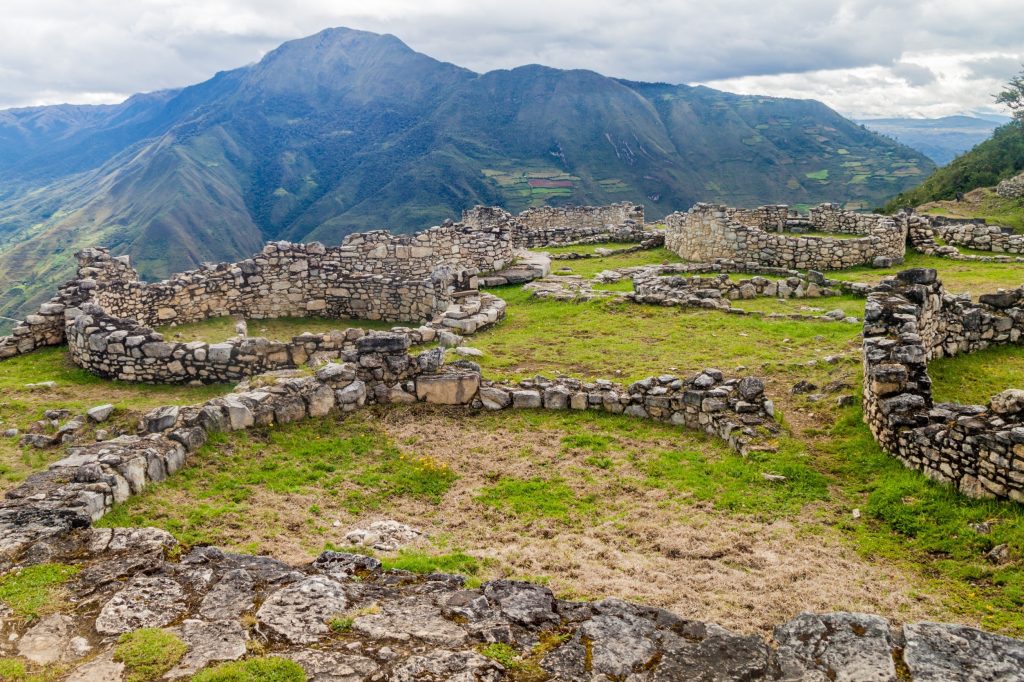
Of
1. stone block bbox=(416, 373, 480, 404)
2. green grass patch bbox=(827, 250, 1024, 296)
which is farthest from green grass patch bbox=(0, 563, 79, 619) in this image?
green grass patch bbox=(827, 250, 1024, 296)

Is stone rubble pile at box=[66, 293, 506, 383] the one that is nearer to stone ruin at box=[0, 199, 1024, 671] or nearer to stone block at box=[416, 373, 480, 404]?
stone ruin at box=[0, 199, 1024, 671]

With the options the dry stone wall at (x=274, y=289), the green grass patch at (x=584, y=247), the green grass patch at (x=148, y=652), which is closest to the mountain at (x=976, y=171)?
the green grass patch at (x=584, y=247)

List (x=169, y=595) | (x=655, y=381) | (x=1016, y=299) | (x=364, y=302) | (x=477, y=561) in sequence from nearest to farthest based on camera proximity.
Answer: (x=169, y=595) → (x=477, y=561) → (x=655, y=381) → (x=1016, y=299) → (x=364, y=302)

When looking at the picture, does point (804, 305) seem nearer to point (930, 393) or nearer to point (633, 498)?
point (930, 393)

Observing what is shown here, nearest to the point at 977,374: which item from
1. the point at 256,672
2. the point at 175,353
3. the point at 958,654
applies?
the point at 958,654

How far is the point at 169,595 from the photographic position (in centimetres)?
768

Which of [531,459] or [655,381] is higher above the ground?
[655,381]

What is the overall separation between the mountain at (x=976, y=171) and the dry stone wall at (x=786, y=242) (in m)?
24.0

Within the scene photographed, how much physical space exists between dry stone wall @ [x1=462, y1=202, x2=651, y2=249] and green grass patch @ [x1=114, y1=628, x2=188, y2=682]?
29876 mm

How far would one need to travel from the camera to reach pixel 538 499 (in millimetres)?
11352

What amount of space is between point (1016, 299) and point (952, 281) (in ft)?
30.3

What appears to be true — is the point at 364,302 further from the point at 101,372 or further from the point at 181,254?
the point at 181,254

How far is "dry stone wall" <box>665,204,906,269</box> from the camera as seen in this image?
2962cm

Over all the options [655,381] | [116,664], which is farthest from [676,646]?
[655,381]
